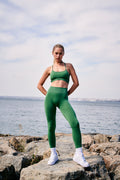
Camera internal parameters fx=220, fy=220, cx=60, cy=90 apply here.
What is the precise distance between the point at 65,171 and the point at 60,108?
1294 mm

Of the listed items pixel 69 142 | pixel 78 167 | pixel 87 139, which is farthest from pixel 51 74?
pixel 87 139

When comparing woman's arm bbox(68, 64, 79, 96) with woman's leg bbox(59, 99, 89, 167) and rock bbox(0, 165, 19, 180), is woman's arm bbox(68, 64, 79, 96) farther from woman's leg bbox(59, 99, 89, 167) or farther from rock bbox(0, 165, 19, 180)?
rock bbox(0, 165, 19, 180)

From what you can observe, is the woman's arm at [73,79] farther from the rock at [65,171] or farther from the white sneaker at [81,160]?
the rock at [65,171]

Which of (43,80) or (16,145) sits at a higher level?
(43,80)

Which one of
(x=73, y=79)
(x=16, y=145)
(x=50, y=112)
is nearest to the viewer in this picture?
(x=50, y=112)

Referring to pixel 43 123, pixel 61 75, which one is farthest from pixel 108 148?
pixel 43 123

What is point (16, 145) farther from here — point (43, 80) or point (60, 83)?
point (60, 83)

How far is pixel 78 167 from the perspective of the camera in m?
4.60

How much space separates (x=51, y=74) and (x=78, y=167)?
6.85 feet

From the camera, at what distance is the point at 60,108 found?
4.79m

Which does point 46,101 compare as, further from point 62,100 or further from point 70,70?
point 70,70

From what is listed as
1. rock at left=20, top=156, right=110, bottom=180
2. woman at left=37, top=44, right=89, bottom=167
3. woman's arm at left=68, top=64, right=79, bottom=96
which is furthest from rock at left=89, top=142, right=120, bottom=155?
woman's arm at left=68, top=64, right=79, bottom=96

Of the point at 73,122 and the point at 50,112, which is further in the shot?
the point at 50,112

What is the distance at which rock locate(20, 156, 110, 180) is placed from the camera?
4.36m
